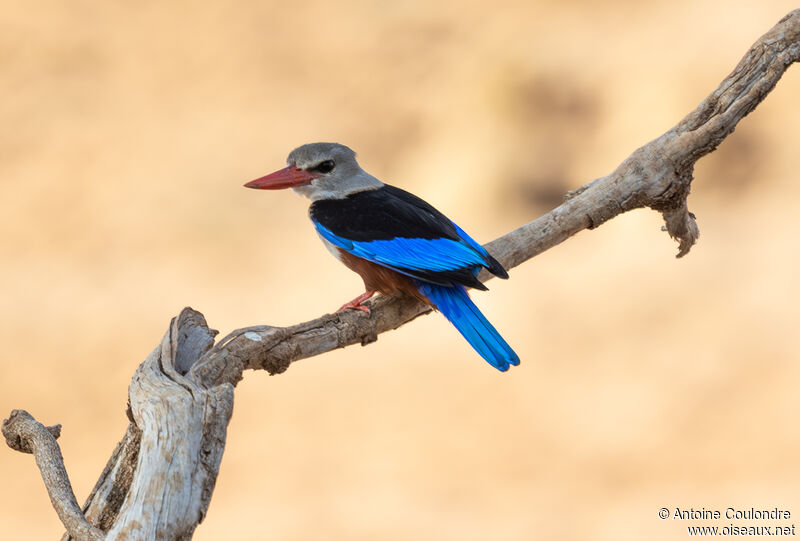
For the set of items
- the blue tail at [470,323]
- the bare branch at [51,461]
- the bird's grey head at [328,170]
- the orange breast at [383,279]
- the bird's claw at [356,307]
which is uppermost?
the bird's grey head at [328,170]

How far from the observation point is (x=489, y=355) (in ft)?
9.78

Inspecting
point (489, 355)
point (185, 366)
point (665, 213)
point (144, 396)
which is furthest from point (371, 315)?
point (665, 213)

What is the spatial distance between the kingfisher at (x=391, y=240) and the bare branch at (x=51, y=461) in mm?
1111

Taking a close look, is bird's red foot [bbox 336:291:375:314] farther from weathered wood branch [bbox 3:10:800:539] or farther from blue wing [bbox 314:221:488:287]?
blue wing [bbox 314:221:488:287]

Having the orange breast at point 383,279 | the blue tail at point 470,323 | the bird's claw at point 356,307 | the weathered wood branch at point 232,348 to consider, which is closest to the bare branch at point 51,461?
the weathered wood branch at point 232,348

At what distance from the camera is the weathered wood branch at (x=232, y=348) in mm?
2355

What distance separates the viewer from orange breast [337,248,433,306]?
3209mm

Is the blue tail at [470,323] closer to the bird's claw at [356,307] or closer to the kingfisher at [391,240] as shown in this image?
the kingfisher at [391,240]

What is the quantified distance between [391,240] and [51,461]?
1354mm

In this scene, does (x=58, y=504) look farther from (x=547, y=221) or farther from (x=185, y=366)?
(x=547, y=221)

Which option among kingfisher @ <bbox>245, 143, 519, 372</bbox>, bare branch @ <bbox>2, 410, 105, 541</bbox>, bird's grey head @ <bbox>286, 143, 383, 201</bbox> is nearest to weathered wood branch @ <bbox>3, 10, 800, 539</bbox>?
bare branch @ <bbox>2, 410, 105, 541</bbox>

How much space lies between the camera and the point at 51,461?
261 cm

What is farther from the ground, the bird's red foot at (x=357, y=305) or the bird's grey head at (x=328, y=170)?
the bird's grey head at (x=328, y=170)

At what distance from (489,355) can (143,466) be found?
1.20 meters
